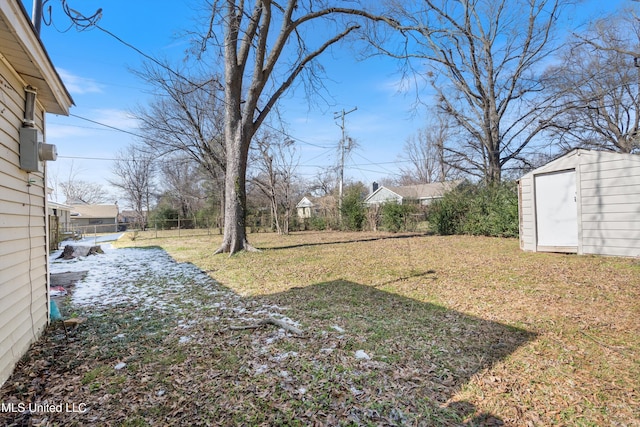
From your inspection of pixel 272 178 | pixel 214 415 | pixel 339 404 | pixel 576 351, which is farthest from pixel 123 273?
pixel 272 178

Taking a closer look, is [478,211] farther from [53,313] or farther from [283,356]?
[53,313]

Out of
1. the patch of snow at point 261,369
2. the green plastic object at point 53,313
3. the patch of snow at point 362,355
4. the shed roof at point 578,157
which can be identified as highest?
the shed roof at point 578,157

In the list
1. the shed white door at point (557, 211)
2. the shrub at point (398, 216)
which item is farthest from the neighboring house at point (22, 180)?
the shrub at point (398, 216)

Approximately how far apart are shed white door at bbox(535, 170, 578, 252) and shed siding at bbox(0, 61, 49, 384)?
949cm

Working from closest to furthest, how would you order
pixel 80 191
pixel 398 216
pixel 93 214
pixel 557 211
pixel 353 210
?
pixel 557 211
pixel 398 216
pixel 353 210
pixel 93 214
pixel 80 191

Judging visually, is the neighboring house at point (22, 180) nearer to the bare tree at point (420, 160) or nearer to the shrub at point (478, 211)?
the shrub at point (478, 211)

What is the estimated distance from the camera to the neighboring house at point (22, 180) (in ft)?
7.34

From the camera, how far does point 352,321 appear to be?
10.9 feet

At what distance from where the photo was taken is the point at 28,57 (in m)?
2.37

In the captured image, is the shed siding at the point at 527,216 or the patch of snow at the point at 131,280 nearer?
the patch of snow at the point at 131,280

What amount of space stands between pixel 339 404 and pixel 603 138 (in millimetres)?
21144

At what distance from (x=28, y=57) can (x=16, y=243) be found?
1.56 meters

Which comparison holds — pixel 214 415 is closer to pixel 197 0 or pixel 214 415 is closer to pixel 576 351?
pixel 576 351

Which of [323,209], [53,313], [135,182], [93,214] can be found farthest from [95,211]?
[53,313]
